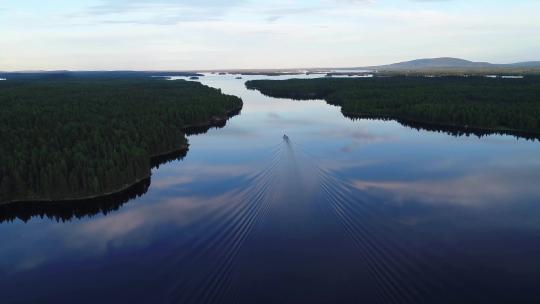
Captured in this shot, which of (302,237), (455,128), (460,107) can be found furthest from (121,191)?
(460,107)

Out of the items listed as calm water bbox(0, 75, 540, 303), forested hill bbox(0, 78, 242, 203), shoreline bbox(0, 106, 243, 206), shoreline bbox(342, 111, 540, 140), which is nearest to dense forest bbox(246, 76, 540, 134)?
shoreline bbox(342, 111, 540, 140)

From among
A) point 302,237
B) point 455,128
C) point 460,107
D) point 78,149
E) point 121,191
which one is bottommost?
point 121,191

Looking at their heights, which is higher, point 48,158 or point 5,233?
point 48,158

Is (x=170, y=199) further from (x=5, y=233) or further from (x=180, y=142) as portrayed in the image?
(x=180, y=142)

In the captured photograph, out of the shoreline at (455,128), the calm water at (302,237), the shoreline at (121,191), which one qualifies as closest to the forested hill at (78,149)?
the shoreline at (121,191)

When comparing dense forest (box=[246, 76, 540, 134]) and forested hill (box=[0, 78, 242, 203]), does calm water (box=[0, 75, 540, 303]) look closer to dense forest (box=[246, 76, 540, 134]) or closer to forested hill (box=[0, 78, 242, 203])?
forested hill (box=[0, 78, 242, 203])

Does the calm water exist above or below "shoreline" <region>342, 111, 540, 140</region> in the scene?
below

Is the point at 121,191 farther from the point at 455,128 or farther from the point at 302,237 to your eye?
the point at 455,128

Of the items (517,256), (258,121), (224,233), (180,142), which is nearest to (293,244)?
(224,233)
